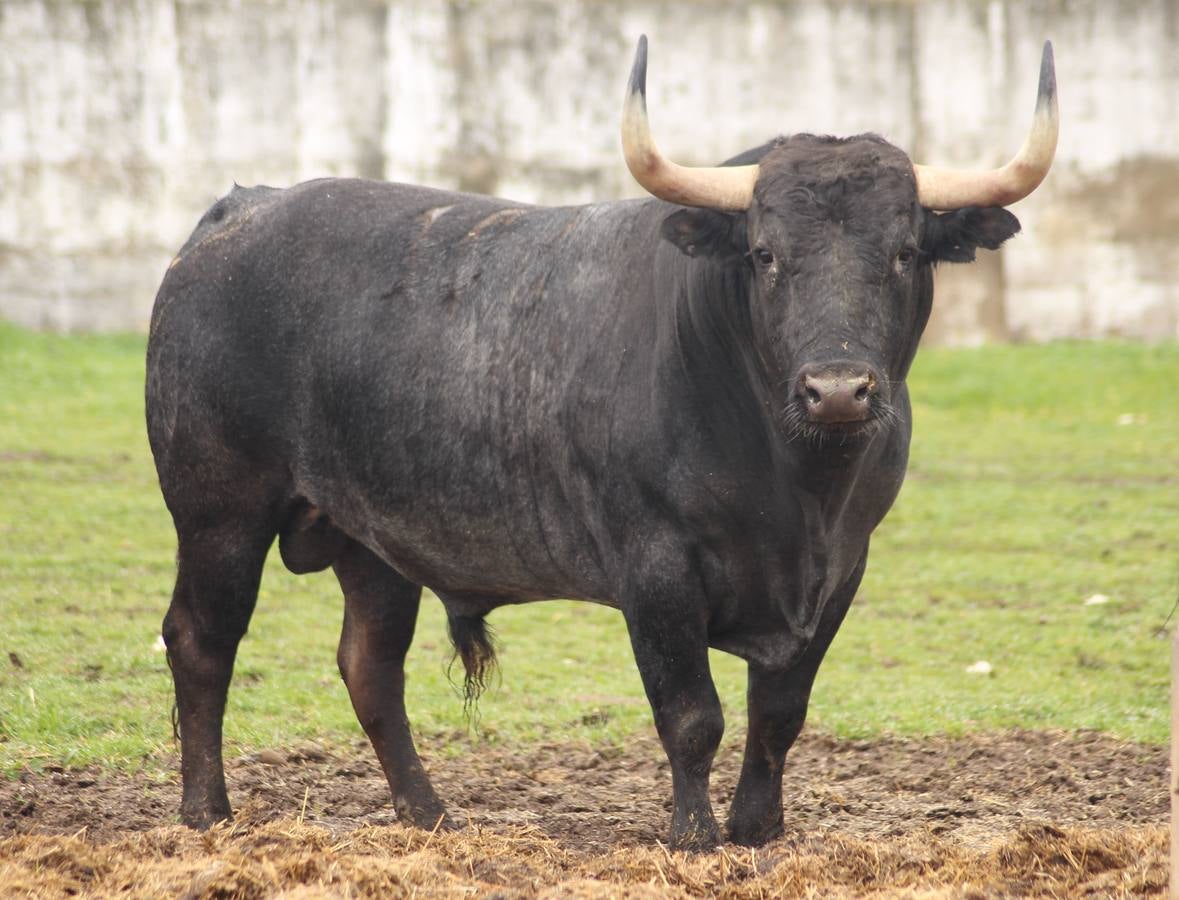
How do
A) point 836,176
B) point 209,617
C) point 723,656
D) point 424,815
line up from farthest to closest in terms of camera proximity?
point 723,656 → point 209,617 → point 424,815 → point 836,176

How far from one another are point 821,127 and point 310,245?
1183 cm

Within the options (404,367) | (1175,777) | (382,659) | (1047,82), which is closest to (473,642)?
(382,659)

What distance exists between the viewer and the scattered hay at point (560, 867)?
4.53m

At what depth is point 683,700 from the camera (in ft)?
17.6

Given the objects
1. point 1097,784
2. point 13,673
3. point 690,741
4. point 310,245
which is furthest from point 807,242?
point 13,673

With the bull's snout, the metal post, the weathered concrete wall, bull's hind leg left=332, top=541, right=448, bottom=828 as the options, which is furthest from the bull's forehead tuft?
the weathered concrete wall

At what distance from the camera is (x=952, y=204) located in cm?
524

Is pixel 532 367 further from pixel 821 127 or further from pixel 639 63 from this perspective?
pixel 821 127

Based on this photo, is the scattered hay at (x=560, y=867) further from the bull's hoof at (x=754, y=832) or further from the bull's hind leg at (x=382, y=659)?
the bull's hind leg at (x=382, y=659)

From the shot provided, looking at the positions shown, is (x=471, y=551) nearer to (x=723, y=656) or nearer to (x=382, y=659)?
(x=382, y=659)

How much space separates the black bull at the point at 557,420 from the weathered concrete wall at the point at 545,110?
424 inches

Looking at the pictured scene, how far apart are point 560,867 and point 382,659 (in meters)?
1.64

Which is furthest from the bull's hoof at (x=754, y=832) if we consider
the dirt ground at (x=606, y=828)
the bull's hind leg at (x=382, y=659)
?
the bull's hind leg at (x=382, y=659)

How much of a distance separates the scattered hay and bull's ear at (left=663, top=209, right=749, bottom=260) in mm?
1736
